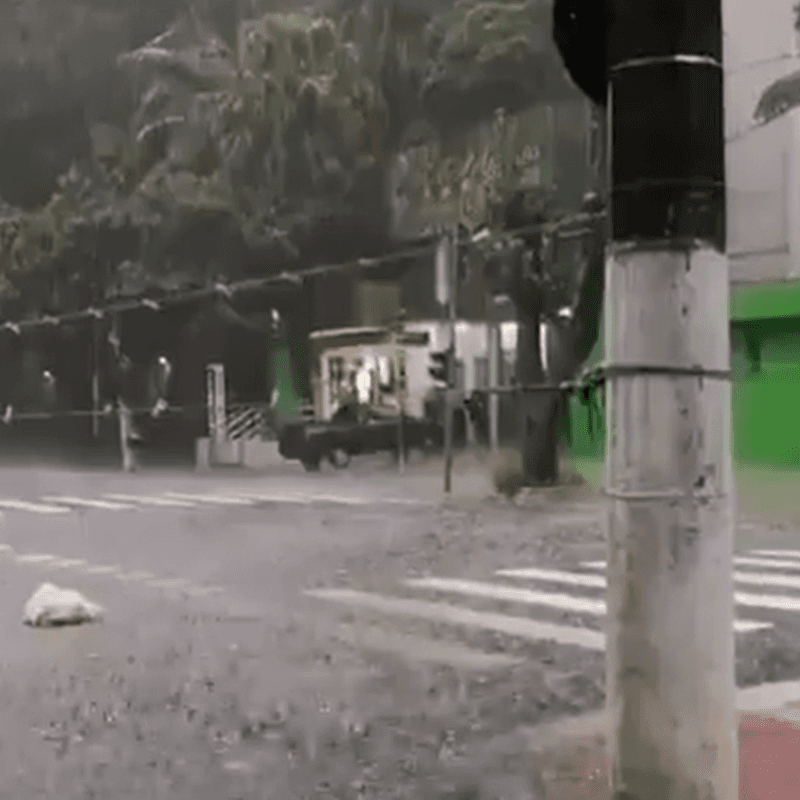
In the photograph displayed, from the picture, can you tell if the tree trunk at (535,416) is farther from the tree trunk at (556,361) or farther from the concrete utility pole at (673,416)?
the concrete utility pole at (673,416)

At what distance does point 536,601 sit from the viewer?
1210 cm

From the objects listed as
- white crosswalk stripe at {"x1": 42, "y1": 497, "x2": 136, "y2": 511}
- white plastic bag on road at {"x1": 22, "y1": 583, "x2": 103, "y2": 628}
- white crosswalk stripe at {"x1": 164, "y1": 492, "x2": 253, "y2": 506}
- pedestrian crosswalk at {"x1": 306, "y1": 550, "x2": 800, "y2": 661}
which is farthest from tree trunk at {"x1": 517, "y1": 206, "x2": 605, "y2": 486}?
white plastic bag on road at {"x1": 22, "y1": 583, "x2": 103, "y2": 628}

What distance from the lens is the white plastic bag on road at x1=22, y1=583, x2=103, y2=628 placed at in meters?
11.2

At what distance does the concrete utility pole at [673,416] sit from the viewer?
4211 mm

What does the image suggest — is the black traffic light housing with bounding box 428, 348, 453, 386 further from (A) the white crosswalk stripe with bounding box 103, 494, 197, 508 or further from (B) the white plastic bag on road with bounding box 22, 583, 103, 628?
(B) the white plastic bag on road with bounding box 22, 583, 103, 628

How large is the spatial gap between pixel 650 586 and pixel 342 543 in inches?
511

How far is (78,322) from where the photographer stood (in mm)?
43375

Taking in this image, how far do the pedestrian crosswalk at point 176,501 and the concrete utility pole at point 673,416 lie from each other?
59.1 feet

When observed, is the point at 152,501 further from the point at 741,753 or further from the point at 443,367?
the point at 741,753

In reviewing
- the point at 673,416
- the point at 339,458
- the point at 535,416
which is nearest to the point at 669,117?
the point at 673,416

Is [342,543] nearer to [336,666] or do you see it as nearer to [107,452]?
[336,666]

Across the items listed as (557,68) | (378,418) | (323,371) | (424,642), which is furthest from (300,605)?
(323,371)

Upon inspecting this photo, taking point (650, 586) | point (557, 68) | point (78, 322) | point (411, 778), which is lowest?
point (411, 778)

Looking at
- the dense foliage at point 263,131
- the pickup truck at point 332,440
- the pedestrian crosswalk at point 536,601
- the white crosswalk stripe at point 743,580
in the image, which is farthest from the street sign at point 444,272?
the pickup truck at point 332,440
